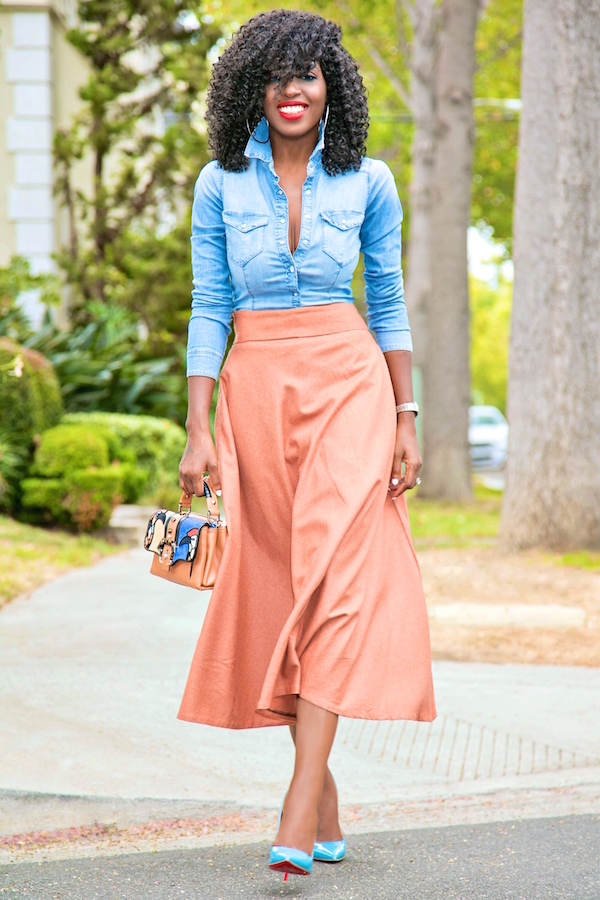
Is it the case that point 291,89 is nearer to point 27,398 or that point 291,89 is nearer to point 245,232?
point 245,232

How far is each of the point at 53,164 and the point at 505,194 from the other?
47.8 ft

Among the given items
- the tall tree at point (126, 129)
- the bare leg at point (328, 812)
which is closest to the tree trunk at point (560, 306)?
the bare leg at point (328, 812)

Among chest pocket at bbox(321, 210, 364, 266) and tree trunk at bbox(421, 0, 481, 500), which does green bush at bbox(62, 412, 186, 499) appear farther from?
chest pocket at bbox(321, 210, 364, 266)

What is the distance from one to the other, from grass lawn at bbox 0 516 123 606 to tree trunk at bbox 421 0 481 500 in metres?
6.16

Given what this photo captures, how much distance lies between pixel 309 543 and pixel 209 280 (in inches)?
31.1

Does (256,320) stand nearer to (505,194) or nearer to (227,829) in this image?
(227,829)

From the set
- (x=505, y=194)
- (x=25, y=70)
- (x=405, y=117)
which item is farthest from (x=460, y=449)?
(x=505, y=194)

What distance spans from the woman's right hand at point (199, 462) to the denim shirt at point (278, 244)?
0.19 metres

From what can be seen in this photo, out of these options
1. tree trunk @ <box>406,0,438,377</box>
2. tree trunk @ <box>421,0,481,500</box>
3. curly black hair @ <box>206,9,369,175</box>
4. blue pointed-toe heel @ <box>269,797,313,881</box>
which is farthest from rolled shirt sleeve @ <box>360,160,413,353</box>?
tree trunk @ <box>406,0,438,377</box>

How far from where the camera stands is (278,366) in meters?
2.86

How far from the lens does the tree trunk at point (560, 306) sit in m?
7.28

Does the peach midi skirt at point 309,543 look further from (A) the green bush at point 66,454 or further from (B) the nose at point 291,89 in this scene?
(A) the green bush at point 66,454

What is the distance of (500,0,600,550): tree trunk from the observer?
23.9 feet

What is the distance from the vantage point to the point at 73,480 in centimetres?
905
